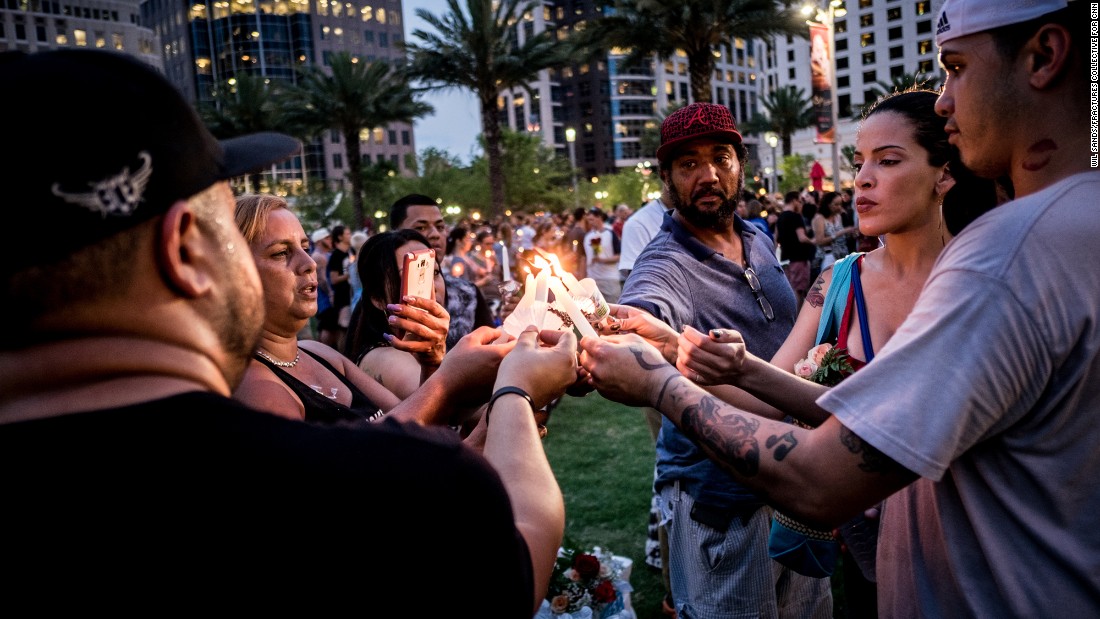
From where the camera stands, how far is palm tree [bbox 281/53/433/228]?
31.7 meters

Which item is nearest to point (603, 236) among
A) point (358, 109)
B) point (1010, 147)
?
point (1010, 147)

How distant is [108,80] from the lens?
3.35 feet

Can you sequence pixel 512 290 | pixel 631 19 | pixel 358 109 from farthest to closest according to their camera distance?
pixel 358 109 → pixel 631 19 → pixel 512 290

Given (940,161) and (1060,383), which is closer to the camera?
(1060,383)

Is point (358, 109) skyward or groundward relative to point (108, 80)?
skyward

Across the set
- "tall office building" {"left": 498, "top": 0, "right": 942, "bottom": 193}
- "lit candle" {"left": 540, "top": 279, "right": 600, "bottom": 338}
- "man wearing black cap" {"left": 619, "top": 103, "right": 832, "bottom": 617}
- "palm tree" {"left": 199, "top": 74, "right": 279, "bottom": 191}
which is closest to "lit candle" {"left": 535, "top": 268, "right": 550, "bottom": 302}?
"lit candle" {"left": 540, "top": 279, "right": 600, "bottom": 338}

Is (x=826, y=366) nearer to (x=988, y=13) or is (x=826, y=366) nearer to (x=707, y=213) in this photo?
(x=707, y=213)

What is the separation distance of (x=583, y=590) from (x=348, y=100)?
31.7 meters

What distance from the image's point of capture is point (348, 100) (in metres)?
31.9

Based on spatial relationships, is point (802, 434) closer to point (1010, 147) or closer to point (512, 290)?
point (1010, 147)

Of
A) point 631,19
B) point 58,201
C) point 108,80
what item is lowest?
point 58,201

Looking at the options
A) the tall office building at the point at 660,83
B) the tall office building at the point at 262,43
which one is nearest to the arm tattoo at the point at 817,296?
the tall office building at the point at 660,83

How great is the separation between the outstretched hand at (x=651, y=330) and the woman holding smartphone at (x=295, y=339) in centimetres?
71

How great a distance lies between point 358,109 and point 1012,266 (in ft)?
110
